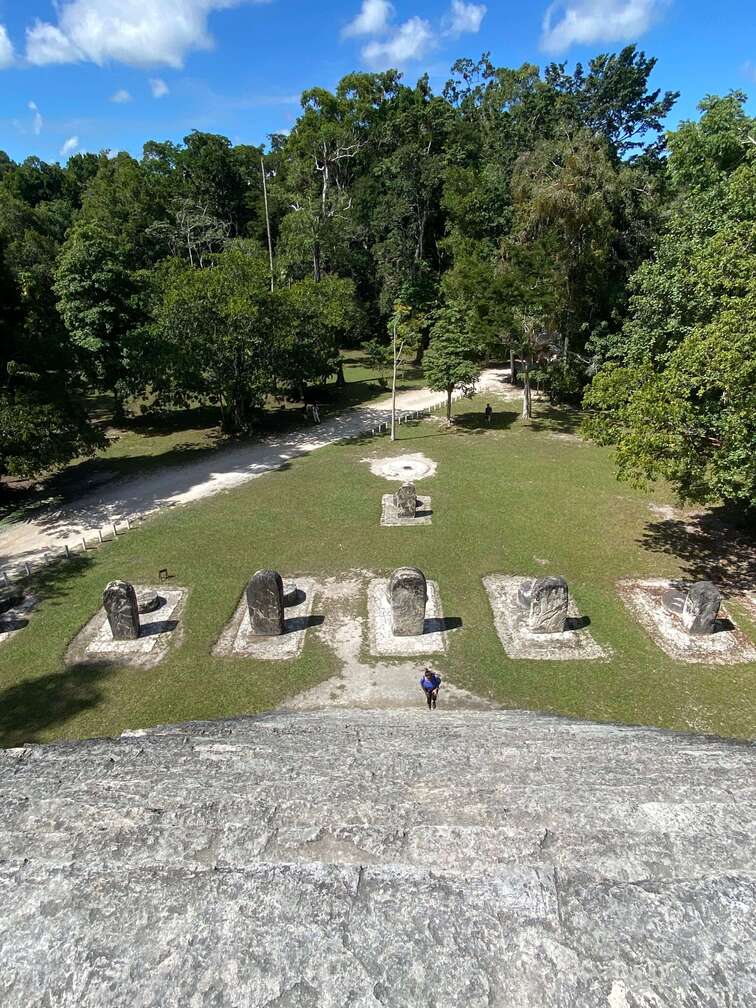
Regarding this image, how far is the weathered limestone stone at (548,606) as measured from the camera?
42.9ft

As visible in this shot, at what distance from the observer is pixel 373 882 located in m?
3.22

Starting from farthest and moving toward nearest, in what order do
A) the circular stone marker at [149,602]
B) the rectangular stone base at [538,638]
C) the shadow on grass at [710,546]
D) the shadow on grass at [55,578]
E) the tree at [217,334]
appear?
the tree at [217,334] < the shadow on grass at [55,578] < the shadow on grass at [710,546] < the circular stone marker at [149,602] < the rectangular stone base at [538,638]

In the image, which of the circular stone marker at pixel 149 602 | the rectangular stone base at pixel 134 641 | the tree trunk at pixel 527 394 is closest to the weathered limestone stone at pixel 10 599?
the rectangular stone base at pixel 134 641

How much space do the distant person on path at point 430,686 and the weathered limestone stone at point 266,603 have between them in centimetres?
438

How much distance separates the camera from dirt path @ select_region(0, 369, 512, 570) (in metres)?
19.1

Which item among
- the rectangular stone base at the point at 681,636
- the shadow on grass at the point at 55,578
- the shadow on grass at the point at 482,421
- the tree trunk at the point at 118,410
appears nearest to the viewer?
the rectangular stone base at the point at 681,636

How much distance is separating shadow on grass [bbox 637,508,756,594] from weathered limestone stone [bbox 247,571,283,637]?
1173cm

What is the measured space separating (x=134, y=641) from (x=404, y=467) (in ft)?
46.6

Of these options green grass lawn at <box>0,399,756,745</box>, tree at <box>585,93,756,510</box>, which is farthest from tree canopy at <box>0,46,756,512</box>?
green grass lawn at <box>0,399,756,745</box>

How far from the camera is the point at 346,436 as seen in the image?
29828 millimetres

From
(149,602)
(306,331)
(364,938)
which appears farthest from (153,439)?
(364,938)

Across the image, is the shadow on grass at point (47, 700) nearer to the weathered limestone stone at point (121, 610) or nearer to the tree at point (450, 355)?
the weathered limestone stone at point (121, 610)

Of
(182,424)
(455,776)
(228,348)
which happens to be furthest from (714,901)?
(182,424)

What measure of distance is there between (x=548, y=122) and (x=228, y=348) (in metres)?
30.7
